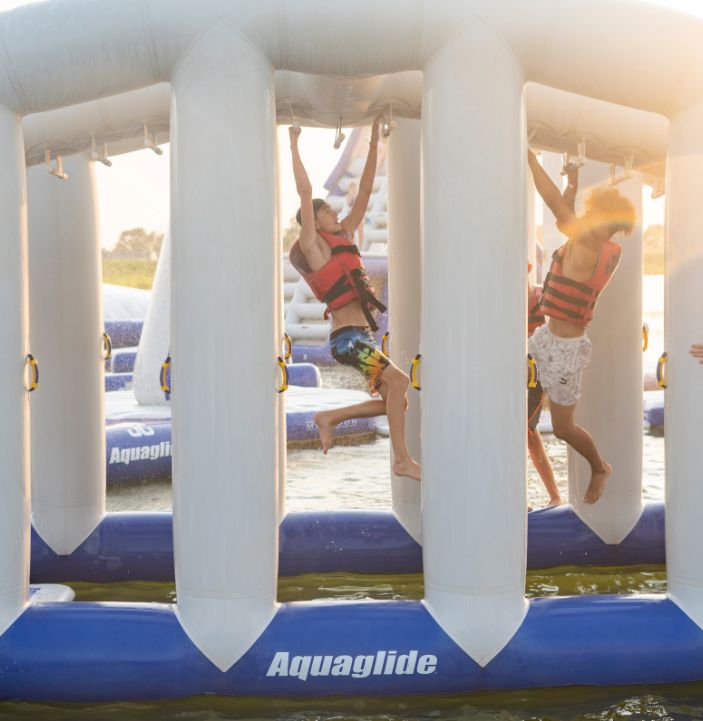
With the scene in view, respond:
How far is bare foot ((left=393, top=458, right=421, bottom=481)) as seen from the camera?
12.0ft

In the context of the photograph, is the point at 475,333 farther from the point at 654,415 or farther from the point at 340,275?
the point at 654,415

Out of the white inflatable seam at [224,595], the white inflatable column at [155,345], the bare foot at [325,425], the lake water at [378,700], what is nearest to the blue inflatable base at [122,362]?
the white inflatable column at [155,345]

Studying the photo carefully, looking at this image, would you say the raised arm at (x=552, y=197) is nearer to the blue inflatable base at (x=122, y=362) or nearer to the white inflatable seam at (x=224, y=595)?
the white inflatable seam at (x=224, y=595)

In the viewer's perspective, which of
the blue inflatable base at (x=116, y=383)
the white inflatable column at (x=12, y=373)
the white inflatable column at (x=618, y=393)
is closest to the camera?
the white inflatable column at (x=12, y=373)

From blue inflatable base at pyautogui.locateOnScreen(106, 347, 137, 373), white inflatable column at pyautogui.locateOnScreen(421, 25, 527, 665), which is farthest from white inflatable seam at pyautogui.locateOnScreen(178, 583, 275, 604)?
blue inflatable base at pyautogui.locateOnScreen(106, 347, 137, 373)

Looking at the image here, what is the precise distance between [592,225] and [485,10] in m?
1.38

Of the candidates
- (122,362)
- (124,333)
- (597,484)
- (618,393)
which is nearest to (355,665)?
(597,484)

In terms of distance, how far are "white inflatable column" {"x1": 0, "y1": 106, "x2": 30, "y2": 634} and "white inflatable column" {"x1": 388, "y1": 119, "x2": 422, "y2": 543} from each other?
163 cm

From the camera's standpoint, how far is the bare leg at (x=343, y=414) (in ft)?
12.9

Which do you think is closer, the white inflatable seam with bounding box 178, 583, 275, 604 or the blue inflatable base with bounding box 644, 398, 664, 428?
the white inflatable seam with bounding box 178, 583, 275, 604

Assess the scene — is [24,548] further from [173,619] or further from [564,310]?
[564,310]

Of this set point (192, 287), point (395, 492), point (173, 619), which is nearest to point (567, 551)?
point (395, 492)

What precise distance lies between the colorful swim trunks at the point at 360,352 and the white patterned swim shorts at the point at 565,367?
669 millimetres

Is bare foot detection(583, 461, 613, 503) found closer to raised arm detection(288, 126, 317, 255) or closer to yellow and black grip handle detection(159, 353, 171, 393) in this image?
raised arm detection(288, 126, 317, 255)
